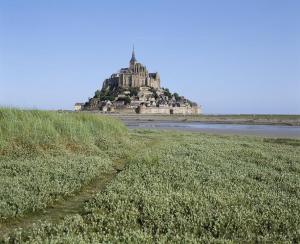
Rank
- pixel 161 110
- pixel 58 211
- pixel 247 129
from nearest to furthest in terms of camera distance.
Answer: pixel 58 211
pixel 247 129
pixel 161 110

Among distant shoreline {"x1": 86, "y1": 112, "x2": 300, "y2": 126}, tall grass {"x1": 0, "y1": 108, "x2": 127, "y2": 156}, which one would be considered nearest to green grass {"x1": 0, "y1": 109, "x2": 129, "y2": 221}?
tall grass {"x1": 0, "y1": 108, "x2": 127, "y2": 156}

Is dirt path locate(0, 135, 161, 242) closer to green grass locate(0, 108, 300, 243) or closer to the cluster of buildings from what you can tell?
green grass locate(0, 108, 300, 243)

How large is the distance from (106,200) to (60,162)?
12.1ft

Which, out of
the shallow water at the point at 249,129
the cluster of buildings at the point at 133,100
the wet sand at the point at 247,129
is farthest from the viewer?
the cluster of buildings at the point at 133,100

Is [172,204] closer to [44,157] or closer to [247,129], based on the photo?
[44,157]

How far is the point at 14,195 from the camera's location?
7.88 meters

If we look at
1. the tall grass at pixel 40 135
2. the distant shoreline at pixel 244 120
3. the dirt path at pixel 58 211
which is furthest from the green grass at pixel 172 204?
the distant shoreline at pixel 244 120

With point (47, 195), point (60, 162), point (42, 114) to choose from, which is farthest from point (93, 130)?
point (47, 195)

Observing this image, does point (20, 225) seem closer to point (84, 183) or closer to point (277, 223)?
point (84, 183)

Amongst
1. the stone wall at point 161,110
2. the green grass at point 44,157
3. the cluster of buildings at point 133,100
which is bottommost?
the green grass at point 44,157

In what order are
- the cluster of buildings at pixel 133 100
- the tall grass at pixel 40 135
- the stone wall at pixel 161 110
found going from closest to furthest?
the tall grass at pixel 40 135 < the stone wall at pixel 161 110 < the cluster of buildings at pixel 133 100

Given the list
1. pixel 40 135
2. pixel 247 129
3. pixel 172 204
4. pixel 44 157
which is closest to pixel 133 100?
pixel 247 129

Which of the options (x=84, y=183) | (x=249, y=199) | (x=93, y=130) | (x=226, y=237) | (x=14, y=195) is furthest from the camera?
(x=93, y=130)

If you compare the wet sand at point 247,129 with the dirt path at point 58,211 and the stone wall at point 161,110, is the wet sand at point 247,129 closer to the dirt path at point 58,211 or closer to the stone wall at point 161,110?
the dirt path at point 58,211
